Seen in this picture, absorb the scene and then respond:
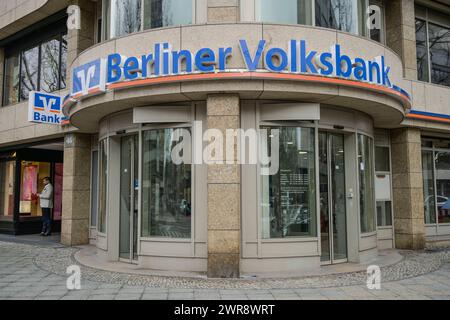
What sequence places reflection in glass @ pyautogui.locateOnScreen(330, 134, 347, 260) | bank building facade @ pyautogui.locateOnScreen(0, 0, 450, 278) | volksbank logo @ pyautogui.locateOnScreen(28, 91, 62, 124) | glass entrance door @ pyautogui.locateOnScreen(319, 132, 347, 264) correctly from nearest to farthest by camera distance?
bank building facade @ pyautogui.locateOnScreen(0, 0, 450, 278), glass entrance door @ pyautogui.locateOnScreen(319, 132, 347, 264), reflection in glass @ pyautogui.locateOnScreen(330, 134, 347, 260), volksbank logo @ pyautogui.locateOnScreen(28, 91, 62, 124)

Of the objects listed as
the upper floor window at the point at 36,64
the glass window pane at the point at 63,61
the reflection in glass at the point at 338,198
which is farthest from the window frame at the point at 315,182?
the upper floor window at the point at 36,64

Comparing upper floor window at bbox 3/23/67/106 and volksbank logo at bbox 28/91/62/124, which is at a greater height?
upper floor window at bbox 3/23/67/106

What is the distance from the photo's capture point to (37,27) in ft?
47.4

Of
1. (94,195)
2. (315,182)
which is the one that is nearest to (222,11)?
(315,182)

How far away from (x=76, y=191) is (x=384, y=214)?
869 centimetres

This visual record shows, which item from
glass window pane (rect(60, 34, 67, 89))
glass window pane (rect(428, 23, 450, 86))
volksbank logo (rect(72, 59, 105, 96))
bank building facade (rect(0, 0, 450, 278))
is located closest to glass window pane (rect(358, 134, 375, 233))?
bank building facade (rect(0, 0, 450, 278))

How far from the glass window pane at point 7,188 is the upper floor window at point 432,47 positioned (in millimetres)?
14278

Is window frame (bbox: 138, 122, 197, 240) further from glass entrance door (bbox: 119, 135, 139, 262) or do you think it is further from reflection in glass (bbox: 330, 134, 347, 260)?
reflection in glass (bbox: 330, 134, 347, 260)

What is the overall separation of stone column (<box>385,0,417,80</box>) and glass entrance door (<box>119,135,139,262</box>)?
25.0ft

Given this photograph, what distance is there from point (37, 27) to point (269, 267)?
11534mm

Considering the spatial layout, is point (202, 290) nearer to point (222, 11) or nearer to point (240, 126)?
point (240, 126)

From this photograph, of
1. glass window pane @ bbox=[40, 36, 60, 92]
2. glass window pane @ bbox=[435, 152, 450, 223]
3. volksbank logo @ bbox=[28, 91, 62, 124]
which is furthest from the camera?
glass window pane @ bbox=[40, 36, 60, 92]

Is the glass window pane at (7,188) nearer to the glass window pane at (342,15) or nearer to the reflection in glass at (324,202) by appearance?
the reflection in glass at (324,202)

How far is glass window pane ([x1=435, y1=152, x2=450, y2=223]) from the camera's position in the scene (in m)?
12.9
